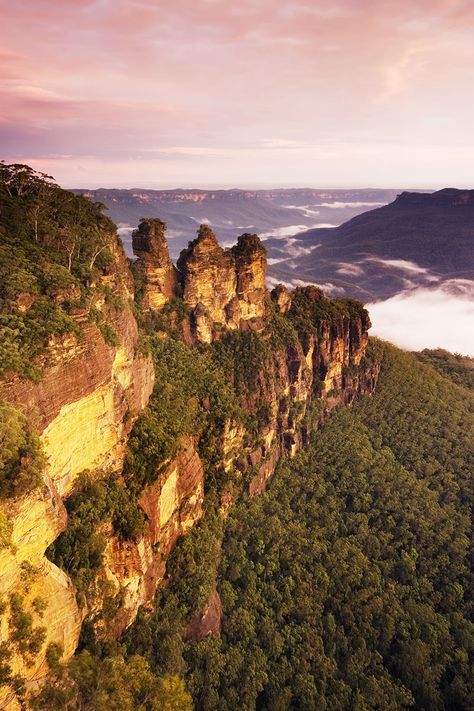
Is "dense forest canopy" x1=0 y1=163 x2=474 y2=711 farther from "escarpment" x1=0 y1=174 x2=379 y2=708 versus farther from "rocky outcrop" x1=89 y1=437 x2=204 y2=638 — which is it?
"rocky outcrop" x1=89 y1=437 x2=204 y2=638

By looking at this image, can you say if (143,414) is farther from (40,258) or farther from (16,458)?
(16,458)

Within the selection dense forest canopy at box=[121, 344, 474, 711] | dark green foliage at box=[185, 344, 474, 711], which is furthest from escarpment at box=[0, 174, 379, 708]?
dark green foliage at box=[185, 344, 474, 711]

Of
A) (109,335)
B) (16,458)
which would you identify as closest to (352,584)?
(109,335)

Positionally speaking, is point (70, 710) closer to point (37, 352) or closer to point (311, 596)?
point (37, 352)


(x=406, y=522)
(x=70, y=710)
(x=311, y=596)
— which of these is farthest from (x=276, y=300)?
(x=70, y=710)

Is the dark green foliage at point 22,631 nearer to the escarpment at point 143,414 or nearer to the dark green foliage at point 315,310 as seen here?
the escarpment at point 143,414

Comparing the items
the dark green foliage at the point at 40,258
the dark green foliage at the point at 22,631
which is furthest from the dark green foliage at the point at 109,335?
the dark green foliage at the point at 22,631
